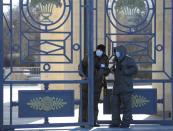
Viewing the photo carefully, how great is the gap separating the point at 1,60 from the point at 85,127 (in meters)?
2.26

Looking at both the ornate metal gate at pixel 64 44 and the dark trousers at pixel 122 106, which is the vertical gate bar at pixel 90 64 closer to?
the ornate metal gate at pixel 64 44

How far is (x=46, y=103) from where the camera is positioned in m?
10.2

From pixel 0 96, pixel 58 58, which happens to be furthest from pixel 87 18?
pixel 58 58

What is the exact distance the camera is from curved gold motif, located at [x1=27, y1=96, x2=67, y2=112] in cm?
1020

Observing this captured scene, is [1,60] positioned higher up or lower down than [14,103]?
higher up

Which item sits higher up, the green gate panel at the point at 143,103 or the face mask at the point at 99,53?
the face mask at the point at 99,53

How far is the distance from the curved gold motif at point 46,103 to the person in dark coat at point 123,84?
110 cm

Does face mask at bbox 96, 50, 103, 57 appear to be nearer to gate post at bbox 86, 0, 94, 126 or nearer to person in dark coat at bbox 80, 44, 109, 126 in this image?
person in dark coat at bbox 80, 44, 109, 126

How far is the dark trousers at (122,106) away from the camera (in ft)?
33.4

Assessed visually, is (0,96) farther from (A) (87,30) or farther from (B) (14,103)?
(A) (87,30)

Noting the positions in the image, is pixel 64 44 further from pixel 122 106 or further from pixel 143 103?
pixel 143 103

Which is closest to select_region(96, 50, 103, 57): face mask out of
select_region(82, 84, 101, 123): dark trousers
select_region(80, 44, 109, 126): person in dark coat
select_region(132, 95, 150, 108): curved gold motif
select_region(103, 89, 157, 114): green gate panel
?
select_region(80, 44, 109, 126): person in dark coat

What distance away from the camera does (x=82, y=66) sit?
10516 mm

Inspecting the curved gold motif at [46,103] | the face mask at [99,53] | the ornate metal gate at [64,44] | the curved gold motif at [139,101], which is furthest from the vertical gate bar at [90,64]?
the curved gold motif at [139,101]
